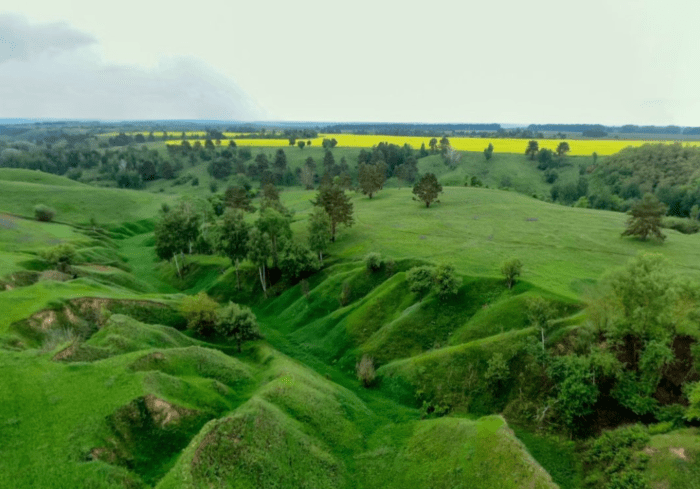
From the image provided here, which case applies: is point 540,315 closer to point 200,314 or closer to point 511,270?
point 511,270

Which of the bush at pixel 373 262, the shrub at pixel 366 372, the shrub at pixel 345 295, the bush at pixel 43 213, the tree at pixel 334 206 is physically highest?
the tree at pixel 334 206

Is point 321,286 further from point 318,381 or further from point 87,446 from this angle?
point 87,446

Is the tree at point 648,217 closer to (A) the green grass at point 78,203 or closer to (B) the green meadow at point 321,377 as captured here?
(B) the green meadow at point 321,377

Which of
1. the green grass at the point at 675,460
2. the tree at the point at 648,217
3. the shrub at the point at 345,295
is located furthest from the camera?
the tree at the point at 648,217

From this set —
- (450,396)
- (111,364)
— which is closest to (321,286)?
(450,396)

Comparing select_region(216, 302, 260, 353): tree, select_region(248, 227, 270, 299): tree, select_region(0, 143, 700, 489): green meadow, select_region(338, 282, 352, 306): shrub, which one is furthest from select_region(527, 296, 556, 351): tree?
select_region(248, 227, 270, 299): tree

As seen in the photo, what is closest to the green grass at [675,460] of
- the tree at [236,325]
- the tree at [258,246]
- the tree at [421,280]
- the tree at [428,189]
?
the tree at [421,280]

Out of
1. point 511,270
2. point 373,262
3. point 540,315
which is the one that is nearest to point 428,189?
point 373,262
